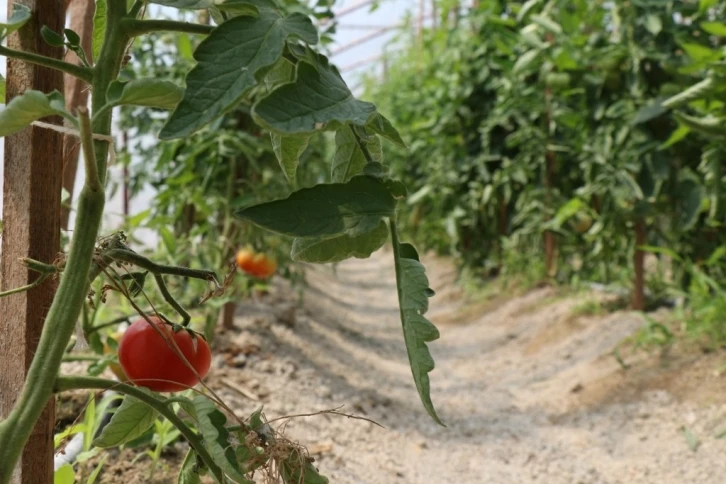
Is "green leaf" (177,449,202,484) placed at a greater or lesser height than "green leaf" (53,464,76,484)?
greater

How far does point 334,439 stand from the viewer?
5.65ft

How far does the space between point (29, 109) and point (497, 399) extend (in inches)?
86.5

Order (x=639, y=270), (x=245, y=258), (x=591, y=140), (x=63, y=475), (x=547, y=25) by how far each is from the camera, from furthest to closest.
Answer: (x=591, y=140) < (x=547, y=25) < (x=639, y=270) < (x=245, y=258) < (x=63, y=475)

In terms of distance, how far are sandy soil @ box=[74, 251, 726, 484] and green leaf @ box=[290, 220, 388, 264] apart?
2.48 feet

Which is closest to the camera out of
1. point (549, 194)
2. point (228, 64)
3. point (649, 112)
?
point (228, 64)

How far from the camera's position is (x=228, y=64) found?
44 centimetres

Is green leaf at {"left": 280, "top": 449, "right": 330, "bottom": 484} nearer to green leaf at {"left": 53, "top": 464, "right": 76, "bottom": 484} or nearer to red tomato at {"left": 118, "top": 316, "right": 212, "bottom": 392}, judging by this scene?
red tomato at {"left": 118, "top": 316, "right": 212, "bottom": 392}

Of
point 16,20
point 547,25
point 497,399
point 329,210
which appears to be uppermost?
point 547,25

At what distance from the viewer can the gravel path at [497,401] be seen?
1.70 metres

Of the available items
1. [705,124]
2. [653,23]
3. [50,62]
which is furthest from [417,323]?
[653,23]

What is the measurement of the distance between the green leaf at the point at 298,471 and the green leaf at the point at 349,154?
229 mm

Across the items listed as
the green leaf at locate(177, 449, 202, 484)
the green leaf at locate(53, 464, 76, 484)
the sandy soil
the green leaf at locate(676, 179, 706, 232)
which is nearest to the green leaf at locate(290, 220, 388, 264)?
the green leaf at locate(177, 449, 202, 484)

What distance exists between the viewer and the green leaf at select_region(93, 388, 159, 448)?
1.98 ft

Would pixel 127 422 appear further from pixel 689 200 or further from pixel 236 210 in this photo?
pixel 689 200
